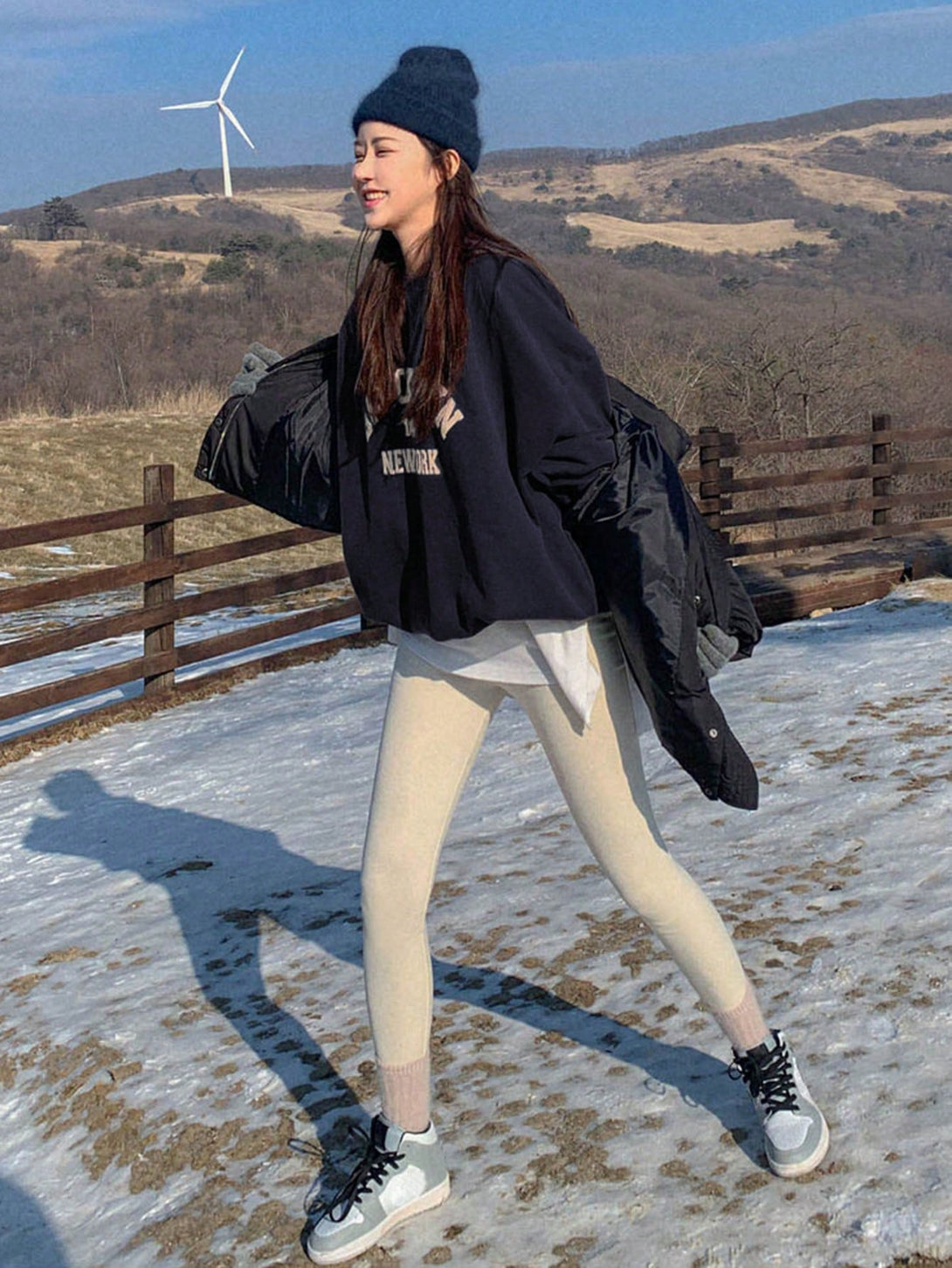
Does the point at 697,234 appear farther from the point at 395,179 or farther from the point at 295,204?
the point at 395,179

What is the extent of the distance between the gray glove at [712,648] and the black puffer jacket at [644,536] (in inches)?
0.8

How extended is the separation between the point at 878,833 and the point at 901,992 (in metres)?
1.19

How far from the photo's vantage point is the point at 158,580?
8.27 m

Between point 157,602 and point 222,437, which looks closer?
point 222,437

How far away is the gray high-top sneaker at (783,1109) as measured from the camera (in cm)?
270

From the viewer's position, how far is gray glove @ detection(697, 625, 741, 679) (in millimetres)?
2588

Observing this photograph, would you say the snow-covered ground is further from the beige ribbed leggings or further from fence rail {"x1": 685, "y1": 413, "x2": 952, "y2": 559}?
fence rail {"x1": 685, "y1": 413, "x2": 952, "y2": 559}

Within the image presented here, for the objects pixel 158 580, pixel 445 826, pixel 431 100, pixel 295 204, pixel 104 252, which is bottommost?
pixel 158 580

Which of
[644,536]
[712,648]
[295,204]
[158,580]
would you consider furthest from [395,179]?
[295,204]

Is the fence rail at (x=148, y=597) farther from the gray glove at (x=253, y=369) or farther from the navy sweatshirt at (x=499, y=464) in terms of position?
the navy sweatshirt at (x=499, y=464)

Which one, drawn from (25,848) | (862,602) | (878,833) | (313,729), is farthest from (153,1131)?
(862,602)

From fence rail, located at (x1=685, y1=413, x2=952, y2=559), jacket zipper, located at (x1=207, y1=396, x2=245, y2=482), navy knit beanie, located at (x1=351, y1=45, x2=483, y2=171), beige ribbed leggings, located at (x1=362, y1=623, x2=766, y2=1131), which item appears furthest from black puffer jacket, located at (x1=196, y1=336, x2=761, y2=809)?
fence rail, located at (x1=685, y1=413, x2=952, y2=559)

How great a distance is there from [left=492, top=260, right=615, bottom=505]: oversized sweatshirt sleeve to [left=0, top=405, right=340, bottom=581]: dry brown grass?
48.4 ft

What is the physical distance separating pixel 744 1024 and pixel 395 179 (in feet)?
5.42
